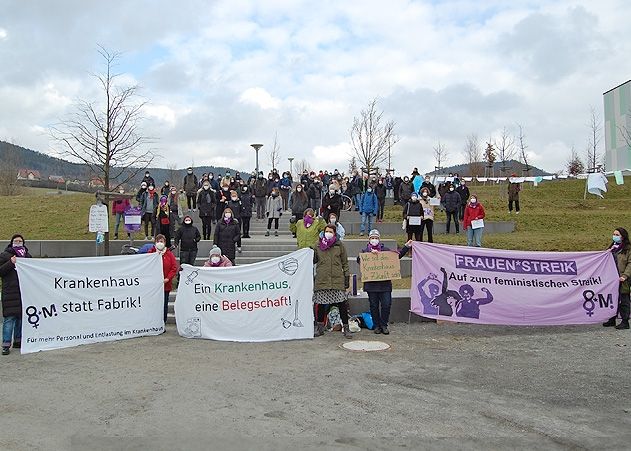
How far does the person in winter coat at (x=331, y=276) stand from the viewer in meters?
10.6

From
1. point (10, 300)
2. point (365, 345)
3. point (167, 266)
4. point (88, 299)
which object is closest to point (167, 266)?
point (167, 266)

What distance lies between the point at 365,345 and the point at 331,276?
1.48 m

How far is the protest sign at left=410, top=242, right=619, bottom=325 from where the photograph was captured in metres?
11.0

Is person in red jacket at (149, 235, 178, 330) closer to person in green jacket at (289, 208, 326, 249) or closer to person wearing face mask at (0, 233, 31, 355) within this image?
person wearing face mask at (0, 233, 31, 355)

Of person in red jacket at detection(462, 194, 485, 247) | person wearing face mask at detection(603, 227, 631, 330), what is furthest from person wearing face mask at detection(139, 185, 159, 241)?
person wearing face mask at detection(603, 227, 631, 330)

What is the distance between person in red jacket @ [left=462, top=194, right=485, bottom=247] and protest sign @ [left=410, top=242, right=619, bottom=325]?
5.54 metres

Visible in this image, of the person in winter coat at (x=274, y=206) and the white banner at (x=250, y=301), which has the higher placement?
the person in winter coat at (x=274, y=206)

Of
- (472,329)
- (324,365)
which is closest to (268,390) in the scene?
(324,365)

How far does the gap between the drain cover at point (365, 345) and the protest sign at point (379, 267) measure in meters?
1.23

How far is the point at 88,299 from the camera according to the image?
10242 millimetres

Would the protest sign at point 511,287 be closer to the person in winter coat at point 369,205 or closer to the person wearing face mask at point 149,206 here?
the person in winter coat at point 369,205

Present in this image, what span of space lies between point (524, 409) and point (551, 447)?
1095 millimetres

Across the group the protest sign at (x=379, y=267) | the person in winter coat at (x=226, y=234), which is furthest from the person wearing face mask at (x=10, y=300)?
the protest sign at (x=379, y=267)

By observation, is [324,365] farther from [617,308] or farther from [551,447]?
[617,308]
